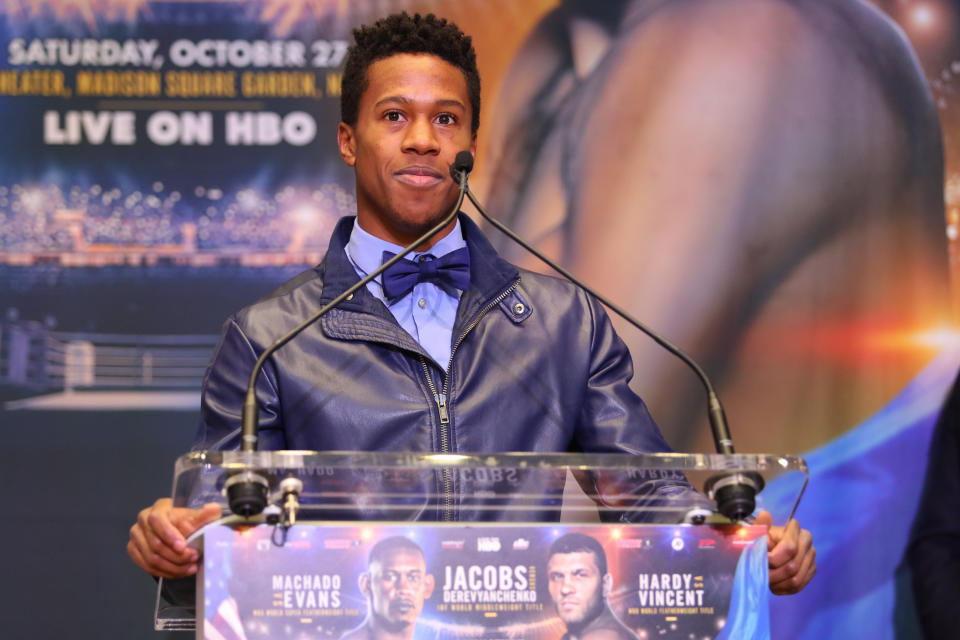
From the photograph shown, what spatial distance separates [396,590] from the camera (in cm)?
100

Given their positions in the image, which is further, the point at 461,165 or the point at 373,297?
the point at 373,297

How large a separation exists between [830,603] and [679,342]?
0.73 m

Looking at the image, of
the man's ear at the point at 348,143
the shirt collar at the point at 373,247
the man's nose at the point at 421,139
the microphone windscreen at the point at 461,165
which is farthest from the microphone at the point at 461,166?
the man's ear at the point at 348,143

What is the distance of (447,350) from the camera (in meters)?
1.70

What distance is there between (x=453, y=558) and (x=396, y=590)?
2.4 inches

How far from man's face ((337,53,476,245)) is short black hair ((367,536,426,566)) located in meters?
0.81

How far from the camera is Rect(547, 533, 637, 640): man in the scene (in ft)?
3.30

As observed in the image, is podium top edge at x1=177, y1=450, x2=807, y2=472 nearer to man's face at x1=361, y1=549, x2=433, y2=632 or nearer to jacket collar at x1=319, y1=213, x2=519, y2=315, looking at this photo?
man's face at x1=361, y1=549, x2=433, y2=632

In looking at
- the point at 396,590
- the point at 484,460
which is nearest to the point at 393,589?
the point at 396,590

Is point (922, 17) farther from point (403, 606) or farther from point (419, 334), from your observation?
point (403, 606)

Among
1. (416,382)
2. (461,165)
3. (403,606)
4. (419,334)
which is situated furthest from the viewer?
(419,334)

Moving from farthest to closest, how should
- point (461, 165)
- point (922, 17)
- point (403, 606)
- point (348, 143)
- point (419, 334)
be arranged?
1. point (922, 17)
2. point (348, 143)
3. point (419, 334)
4. point (461, 165)
5. point (403, 606)

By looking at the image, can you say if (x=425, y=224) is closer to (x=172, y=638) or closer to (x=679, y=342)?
(x=679, y=342)

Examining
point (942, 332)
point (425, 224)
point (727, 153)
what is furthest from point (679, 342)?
point (425, 224)
